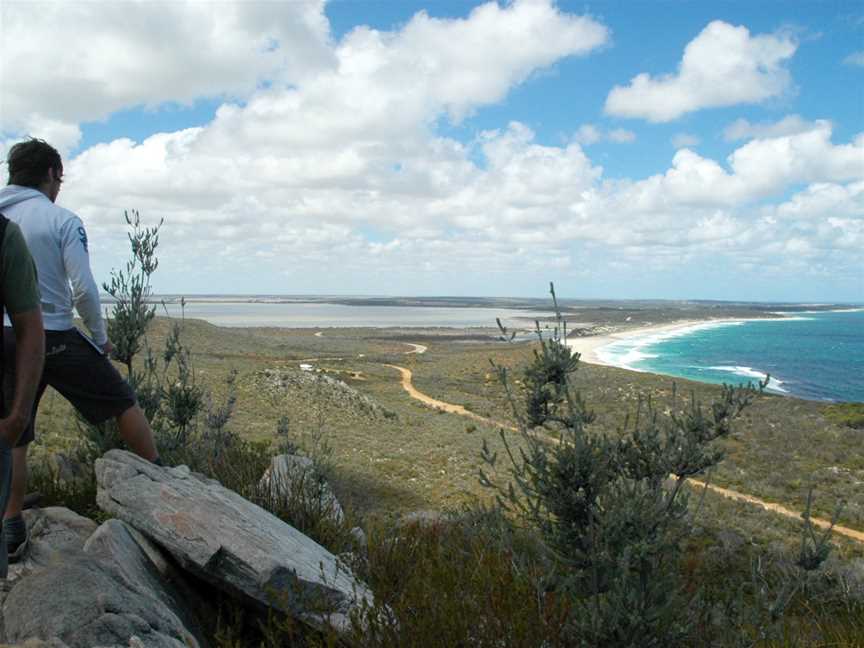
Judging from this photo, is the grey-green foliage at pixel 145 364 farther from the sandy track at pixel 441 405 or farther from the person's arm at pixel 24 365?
the sandy track at pixel 441 405

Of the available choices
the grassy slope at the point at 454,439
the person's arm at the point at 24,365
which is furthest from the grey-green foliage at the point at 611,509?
the person's arm at the point at 24,365

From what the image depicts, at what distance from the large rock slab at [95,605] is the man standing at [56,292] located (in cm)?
87

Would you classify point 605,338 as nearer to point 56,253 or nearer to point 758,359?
point 758,359

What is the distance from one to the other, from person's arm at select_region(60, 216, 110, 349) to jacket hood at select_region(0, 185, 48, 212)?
9.8 inches

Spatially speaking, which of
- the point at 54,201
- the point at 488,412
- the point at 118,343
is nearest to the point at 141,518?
the point at 54,201

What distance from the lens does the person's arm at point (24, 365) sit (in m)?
2.56

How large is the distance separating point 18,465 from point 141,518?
0.82m

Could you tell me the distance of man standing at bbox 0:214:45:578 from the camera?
2.54 meters

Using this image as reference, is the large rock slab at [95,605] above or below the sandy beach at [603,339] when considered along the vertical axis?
above

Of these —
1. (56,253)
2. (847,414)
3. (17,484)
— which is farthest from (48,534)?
(847,414)

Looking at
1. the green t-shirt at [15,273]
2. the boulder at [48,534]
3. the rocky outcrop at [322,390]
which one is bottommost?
the rocky outcrop at [322,390]

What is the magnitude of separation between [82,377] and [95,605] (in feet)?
5.85

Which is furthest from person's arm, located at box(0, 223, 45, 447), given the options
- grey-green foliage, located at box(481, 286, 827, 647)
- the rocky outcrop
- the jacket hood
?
the rocky outcrop

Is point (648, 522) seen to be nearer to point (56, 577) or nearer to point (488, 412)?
point (56, 577)
